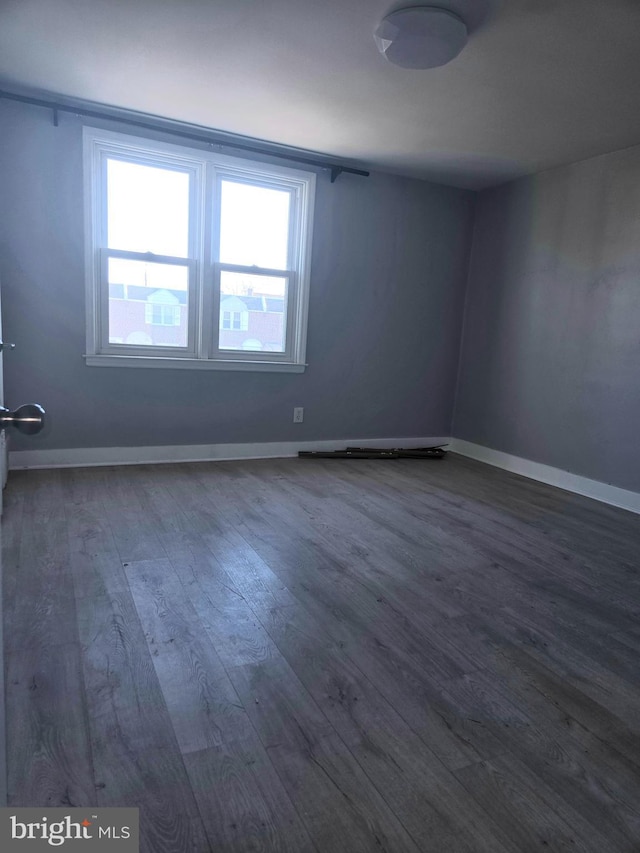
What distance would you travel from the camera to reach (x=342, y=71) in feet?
8.46

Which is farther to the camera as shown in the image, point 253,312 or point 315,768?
point 253,312

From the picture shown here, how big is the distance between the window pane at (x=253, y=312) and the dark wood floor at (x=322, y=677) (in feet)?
5.15

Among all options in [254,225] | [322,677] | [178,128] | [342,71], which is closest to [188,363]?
[254,225]

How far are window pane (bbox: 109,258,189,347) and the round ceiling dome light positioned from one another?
202 centimetres

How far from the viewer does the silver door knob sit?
690 mm

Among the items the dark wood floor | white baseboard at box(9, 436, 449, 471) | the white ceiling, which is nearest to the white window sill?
white baseboard at box(9, 436, 449, 471)

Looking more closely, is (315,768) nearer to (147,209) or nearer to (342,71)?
(342,71)

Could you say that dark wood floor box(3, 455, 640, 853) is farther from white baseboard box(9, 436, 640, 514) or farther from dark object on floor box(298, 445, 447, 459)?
dark object on floor box(298, 445, 447, 459)

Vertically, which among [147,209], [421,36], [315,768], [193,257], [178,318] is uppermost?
[421,36]

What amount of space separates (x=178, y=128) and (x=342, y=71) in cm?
139

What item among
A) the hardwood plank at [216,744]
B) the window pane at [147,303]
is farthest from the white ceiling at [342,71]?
the hardwood plank at [216,744]

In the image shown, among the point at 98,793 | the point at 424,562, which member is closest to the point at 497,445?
the point at 424,562

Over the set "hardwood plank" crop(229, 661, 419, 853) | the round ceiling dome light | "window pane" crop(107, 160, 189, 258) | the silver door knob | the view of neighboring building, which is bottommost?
"hardwood plank" crop(229, 661, 419, 853)

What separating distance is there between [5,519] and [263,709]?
1.87 metres
